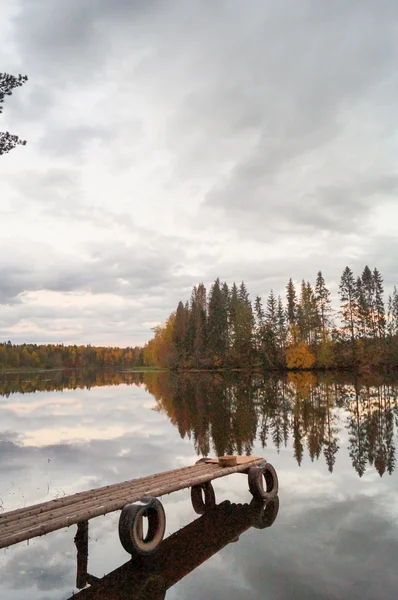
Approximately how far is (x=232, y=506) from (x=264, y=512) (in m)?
0.91

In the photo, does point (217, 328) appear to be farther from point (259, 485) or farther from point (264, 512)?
point (264, 512)

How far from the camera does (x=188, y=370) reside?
326 feet

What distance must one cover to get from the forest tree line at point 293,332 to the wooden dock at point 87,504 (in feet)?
226

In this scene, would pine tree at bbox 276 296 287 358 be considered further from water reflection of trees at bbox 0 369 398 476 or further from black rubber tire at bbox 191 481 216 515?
black rubber tire at bbox 191 481 216 515

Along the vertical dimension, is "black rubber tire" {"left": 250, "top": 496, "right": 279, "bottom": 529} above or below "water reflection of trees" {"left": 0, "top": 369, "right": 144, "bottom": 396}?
above

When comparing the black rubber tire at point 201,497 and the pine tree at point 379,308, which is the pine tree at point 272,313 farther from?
the black rubber tire at point 201,497

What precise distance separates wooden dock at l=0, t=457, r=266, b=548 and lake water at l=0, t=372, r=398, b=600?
94 cm

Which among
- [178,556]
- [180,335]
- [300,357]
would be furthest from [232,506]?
[180,335]

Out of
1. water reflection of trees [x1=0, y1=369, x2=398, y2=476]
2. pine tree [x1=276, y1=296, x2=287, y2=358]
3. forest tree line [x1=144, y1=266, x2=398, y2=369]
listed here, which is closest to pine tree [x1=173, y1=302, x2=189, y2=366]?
forest tree line [x1=144, y1=266, x2=398, y2=369]

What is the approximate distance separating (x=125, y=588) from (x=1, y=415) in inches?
1026

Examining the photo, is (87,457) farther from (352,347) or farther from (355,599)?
(352,347)

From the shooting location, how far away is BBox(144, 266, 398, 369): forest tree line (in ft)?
253

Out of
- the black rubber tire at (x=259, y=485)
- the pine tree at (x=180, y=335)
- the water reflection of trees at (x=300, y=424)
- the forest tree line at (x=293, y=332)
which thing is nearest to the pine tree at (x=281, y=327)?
the forest tree line at (x=293, y=332)

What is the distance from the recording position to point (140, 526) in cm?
765
